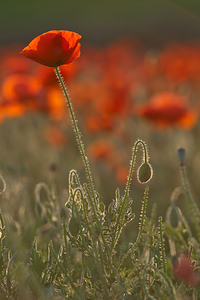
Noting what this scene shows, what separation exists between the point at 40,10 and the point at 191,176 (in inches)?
514

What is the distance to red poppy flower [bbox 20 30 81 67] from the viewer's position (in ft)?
5.49

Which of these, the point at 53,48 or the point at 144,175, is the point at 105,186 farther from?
the point at 53,48

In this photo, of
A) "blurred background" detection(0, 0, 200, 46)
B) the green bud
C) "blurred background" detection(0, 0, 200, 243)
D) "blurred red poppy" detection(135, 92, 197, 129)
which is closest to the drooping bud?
the green bud

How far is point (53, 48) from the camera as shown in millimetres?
1668

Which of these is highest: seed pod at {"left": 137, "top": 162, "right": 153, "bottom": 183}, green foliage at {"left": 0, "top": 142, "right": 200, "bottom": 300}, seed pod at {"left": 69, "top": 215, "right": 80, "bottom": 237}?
seed pod at {"left": 137, "top": 162, "right": 153, "bottom": 183}

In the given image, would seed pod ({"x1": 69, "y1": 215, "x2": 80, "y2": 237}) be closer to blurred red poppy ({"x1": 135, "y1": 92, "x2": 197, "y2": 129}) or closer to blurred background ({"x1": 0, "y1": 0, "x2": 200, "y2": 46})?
blurred red poppy ({"x1": 135, "y1": 92, "x2": 197, "y2": 129})

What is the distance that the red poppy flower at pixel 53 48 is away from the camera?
5.49 ft

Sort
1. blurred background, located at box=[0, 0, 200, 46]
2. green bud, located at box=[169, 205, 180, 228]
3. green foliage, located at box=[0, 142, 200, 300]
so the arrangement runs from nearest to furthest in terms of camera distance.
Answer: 1. green foliage, located at box=[0, 142, 200, 300]
2. green bud, located at box=[169, 205, 180, 228]
3. blurred background, located at box=[0, 0, 200, 46]

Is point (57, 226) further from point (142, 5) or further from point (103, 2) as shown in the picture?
point (103, 2)

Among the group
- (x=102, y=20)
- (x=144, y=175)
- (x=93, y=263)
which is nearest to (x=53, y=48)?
(x=144, y=175)

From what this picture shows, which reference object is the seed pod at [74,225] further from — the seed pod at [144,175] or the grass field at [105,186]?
the seed pod at [144,175]

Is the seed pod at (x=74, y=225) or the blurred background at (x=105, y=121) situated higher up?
the blurred background at (x=105, y=121)

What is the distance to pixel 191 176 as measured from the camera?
394 cm

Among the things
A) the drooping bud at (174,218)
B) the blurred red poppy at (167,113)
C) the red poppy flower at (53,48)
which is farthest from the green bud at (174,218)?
the blurred red poppy at (167,113)
